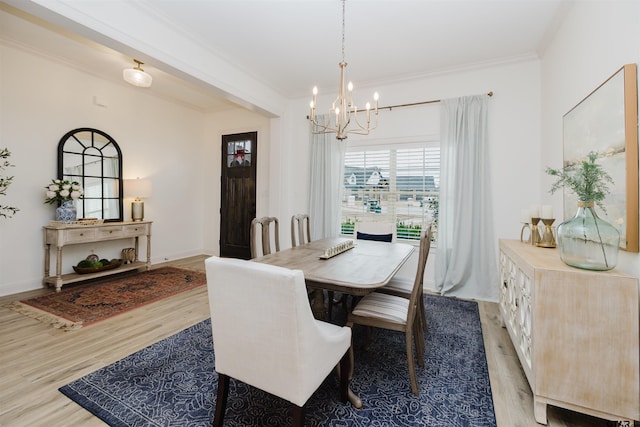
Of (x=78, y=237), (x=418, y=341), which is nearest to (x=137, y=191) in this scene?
(x=78, y=237)

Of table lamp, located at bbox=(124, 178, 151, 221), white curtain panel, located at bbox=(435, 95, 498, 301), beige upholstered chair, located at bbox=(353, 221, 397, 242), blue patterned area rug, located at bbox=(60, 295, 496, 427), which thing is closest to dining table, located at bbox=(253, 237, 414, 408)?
blue patterned area rug, located at bbox=(60, 295, 496, 427)

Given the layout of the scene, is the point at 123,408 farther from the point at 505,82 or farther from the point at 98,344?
the point at 505,82

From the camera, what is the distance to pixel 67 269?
13.0 feet

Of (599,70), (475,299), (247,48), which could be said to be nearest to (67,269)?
(247,48)

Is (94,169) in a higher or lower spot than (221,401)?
higher

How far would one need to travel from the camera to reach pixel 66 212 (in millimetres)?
3686

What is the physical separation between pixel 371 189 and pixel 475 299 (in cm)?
193

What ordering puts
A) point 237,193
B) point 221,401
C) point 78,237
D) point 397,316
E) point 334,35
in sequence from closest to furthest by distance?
point 221,401 → point 397,316 → point 334,35 → point 78,237 → point 237,193

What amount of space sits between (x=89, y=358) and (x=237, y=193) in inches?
147

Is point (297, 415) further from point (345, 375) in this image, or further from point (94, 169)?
point (94, 169)

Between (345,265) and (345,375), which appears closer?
(345,375)

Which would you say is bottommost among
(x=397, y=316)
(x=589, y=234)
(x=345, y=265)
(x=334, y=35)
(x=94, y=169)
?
(x=397, y=316)

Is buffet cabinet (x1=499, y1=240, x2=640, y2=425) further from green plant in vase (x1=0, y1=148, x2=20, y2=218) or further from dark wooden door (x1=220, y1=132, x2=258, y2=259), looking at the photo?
green plant in vase (x1=0, y1=148, x2=20, y2=218)

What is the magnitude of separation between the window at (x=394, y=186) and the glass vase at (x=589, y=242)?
227cm
